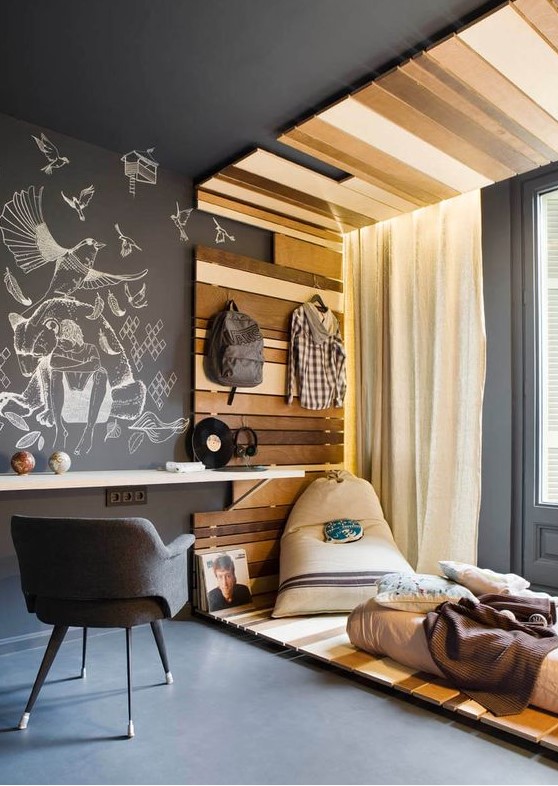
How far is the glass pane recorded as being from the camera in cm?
383

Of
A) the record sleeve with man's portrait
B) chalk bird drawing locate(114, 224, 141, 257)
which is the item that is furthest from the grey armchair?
chalk bird drawing locate(114, 224, 141, 257)

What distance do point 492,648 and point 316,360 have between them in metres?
2.49

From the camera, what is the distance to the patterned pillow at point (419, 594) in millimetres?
2816

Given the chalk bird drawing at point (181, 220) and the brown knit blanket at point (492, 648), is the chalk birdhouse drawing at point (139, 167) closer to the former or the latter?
the chalk bird drawing at point (181, 220)

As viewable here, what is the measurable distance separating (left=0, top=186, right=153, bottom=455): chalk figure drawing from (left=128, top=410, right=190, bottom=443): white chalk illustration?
0.17 feet

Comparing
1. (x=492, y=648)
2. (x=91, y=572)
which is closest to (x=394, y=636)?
(x=492, y=648)

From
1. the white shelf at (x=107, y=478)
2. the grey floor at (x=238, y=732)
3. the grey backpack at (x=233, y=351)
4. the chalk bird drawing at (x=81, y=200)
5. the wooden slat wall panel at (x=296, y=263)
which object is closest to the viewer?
the grey floor at (x=238, y=732)

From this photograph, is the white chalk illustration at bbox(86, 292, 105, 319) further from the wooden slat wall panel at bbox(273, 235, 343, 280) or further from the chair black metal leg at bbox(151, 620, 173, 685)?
the chair black metal leg at bbox(151, 620, 173, 685)

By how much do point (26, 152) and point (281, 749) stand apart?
311 cm

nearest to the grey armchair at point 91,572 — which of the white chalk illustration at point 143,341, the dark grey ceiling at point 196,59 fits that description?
the white chalk illustration at point 143,341

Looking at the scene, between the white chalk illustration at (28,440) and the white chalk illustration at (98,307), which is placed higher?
the white chalk illustration at (98,307)

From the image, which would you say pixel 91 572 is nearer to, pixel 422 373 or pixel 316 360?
pixel 316 360

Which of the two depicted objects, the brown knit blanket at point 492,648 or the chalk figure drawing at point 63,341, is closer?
the brown knit blanket at point 492,648

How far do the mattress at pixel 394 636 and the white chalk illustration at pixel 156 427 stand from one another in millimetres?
1559
